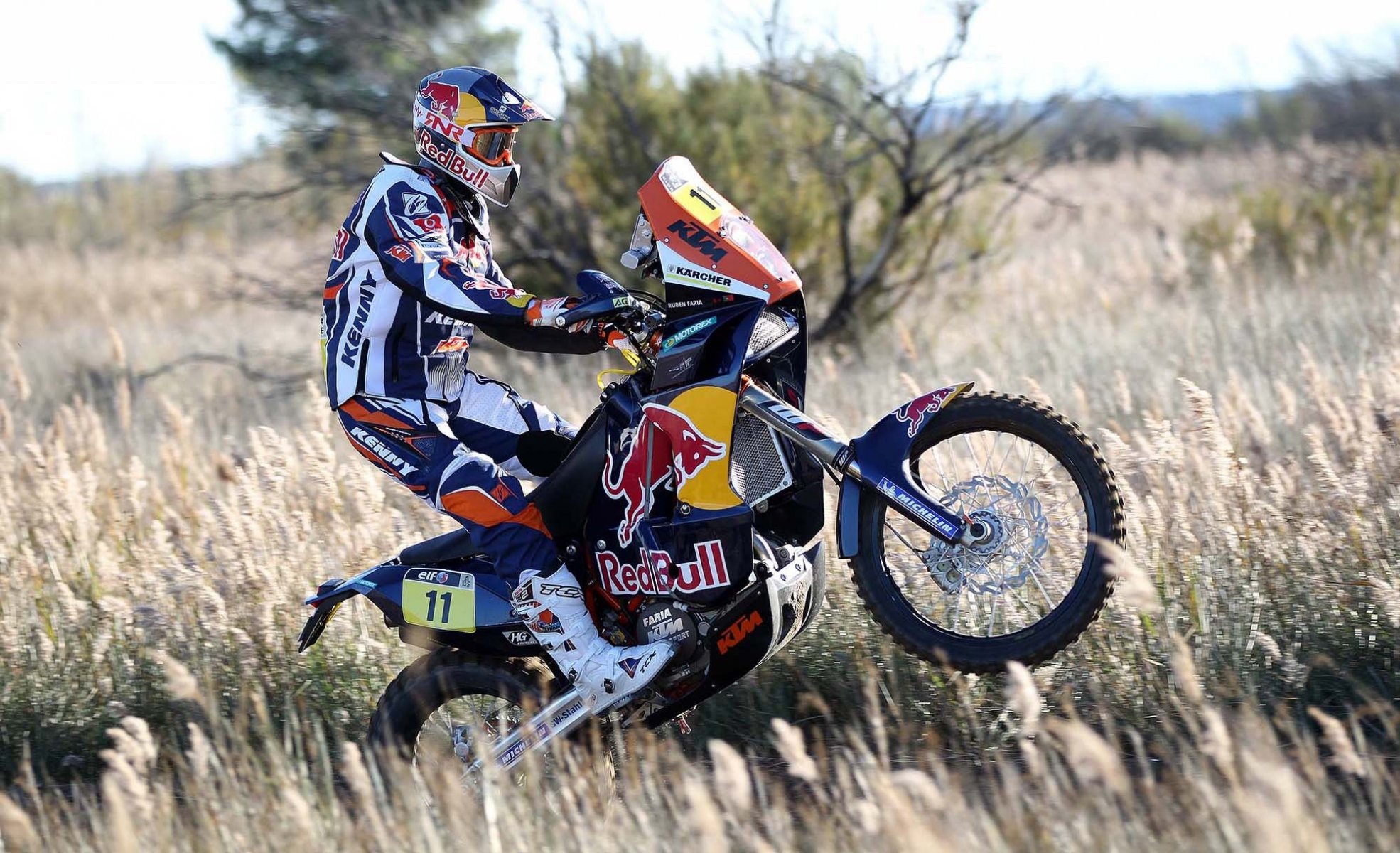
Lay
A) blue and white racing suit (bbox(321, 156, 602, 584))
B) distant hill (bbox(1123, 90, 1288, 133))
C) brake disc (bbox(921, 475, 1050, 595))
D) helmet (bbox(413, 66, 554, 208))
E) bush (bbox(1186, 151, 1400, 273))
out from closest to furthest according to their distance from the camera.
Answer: brake disc (bbox(921, 475, 1050, 595)) → blue and white racing suit (bbox(321, 156, 602, 584)) → helmet (bbox(413, 66, 554, 208)) → bush (bbox(1186, 151, 1400, 273)) → distant hill (bbox(1123, 90, 1288, 133))

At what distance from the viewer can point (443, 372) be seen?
407 centimetres

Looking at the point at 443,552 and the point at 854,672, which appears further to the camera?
the point at 854,672

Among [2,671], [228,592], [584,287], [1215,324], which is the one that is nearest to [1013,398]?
[584,287]

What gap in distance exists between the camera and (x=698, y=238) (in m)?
3.59

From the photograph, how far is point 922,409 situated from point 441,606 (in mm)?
1507

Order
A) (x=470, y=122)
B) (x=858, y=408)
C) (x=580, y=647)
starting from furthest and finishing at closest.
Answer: (x=858, y=408), (x=470, y=122), (x=580, y=647)

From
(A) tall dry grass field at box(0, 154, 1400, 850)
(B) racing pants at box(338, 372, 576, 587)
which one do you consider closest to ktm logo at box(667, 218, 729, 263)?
(B) racing pants at box(338, 372, 576, 587)

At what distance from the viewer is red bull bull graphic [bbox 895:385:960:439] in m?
3.59

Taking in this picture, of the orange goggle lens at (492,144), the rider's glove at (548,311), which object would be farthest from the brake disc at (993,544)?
the orange goggle lens at (492,144)

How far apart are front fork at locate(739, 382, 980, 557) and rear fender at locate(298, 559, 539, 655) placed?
929 millimetres

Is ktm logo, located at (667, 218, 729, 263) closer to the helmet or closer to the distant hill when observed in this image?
the helmet

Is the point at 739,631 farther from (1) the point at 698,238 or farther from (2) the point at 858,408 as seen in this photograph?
→ (2) the point at 858,408

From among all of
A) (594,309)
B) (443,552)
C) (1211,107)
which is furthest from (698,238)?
(1211,107)

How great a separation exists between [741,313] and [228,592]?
8.72 ft
